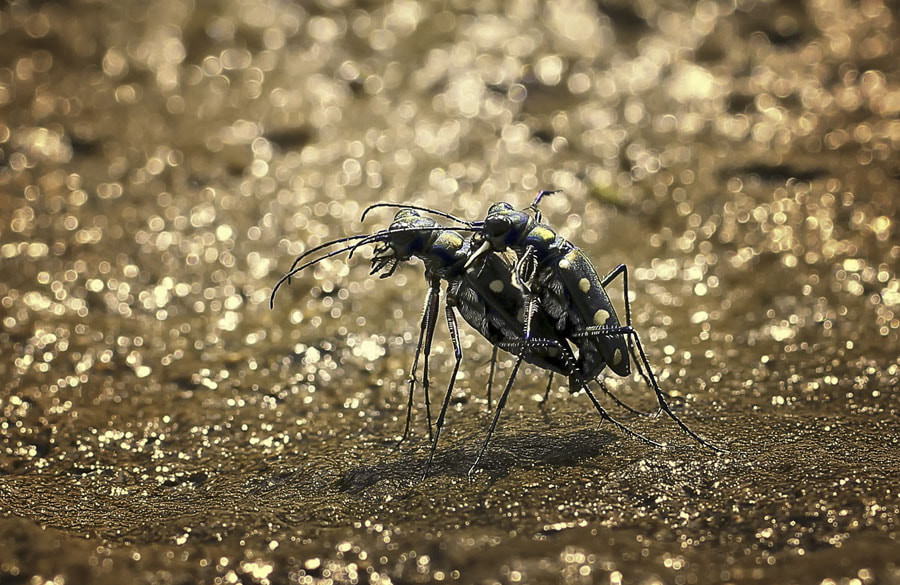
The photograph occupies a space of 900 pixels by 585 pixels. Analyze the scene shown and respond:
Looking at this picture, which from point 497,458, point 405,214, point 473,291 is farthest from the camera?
point 405,214

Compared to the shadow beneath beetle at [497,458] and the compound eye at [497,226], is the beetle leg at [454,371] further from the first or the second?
the compound eye at [497,226]

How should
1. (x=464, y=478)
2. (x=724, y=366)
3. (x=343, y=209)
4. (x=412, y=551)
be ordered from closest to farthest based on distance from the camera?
(x=412, y=551)
(x=464, y=478)
(x=724, y=366)
(x=343, y=209)

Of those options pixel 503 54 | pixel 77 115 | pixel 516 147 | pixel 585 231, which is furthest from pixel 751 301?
pixel 77 115

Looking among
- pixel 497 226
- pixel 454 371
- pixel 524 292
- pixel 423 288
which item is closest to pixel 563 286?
pixel 524 292

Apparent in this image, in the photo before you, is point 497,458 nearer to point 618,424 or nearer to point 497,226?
point 618,424

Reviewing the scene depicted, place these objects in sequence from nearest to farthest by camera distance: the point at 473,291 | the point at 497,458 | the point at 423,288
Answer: the point at 497,458, the point at 473,291, the point at 423,288

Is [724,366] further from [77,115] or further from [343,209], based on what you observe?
[77,115]
